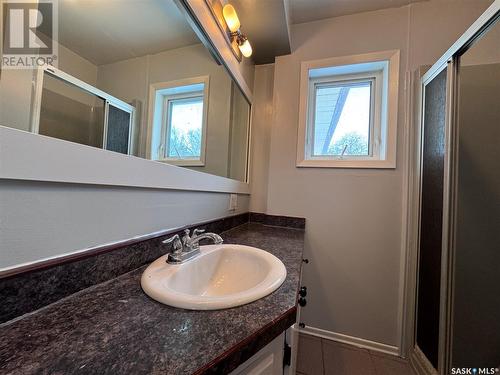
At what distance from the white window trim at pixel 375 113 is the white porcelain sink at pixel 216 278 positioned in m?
0.86

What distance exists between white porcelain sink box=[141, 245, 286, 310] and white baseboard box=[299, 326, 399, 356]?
97cm

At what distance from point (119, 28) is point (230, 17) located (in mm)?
679

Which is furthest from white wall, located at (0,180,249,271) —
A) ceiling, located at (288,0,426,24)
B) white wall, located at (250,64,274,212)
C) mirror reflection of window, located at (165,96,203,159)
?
ceiling, located at (288,0,426,24)

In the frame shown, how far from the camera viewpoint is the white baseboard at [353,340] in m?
1.20

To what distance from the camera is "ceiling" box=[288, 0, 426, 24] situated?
49.9 inches

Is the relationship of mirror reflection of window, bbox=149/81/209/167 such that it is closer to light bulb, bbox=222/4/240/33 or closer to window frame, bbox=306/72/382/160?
light bulb, bbox=222/4/240/33

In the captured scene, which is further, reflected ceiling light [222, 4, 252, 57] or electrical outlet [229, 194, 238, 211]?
electrical outlet [229, 194, 238, 211]

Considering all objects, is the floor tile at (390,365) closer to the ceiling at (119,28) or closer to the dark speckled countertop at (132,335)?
the dark speckled countertop at (132,335)

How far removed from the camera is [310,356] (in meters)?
1.15

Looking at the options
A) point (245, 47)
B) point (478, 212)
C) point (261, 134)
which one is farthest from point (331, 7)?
point (478, 212)

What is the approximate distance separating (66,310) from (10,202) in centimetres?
23

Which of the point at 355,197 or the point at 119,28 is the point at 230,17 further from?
the point at 355,197

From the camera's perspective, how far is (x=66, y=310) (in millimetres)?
382

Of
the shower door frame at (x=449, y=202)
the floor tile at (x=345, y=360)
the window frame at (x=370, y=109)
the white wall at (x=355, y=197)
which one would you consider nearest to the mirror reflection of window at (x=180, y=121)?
the white wall at (x=355, y=197)
